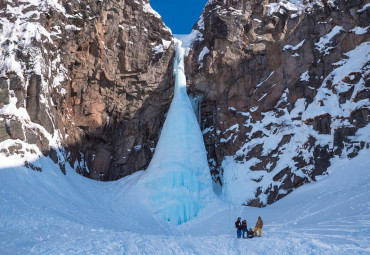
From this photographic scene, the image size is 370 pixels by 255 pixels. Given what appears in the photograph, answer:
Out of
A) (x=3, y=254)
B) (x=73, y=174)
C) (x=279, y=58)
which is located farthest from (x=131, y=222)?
(x=279, y=58)

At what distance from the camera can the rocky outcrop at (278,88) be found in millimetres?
22344

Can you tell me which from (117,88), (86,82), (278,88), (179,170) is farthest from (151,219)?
(278,88)

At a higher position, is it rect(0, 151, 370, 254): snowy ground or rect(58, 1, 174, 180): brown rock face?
rect(58, 1, 174, 180): brown rock face

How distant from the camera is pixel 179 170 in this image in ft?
78.3

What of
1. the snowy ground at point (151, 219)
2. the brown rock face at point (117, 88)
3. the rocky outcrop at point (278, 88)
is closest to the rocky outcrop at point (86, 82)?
the brown rock face at point (117, 88)

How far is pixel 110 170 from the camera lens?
27.3 meters

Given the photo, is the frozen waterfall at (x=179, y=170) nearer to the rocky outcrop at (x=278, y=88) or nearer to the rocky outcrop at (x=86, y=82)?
the rocky outcrop at (x=278, y=88)

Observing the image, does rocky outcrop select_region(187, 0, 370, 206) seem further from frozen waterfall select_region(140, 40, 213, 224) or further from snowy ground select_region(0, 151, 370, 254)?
snowy ground select_region(0, 151, 370, 254)

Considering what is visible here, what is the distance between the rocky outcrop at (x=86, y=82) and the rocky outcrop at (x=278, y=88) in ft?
13.9

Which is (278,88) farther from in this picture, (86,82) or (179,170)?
(86,82)

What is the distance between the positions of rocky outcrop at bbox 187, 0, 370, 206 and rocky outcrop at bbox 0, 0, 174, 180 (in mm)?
4235

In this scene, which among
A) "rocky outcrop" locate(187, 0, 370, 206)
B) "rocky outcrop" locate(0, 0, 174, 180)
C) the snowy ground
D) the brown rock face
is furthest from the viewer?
the brown rock face

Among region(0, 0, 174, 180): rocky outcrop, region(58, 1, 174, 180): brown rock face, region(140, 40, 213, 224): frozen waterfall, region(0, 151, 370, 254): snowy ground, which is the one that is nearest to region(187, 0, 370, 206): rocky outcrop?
region(140, 40, 213, 224): frozen waterfall

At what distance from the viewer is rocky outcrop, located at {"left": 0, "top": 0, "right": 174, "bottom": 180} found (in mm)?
21688
